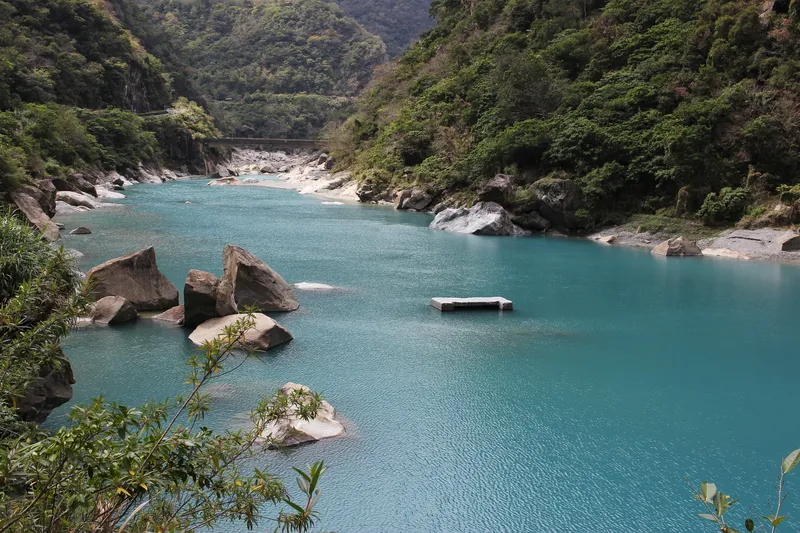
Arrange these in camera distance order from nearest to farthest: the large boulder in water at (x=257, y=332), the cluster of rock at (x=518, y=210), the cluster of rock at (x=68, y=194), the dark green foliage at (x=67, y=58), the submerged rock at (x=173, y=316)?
the large boulder in water at (x=257, y=332) → the submerged rock at (x=173, y=316) → the cluster of rock at (x=68, y=194) → the cluster of rock at (x=518, y=210) → the dark green foliage at (x=67, y=58)

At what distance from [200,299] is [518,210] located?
78.4 ft

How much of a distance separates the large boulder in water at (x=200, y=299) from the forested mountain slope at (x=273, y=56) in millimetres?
111026

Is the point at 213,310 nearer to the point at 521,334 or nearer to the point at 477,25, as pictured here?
the point at 521,334

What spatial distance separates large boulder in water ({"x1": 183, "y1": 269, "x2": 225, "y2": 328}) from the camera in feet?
45.0

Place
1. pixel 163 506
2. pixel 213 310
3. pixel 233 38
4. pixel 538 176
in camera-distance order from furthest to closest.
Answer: pixel 233 38 → pixel 538 176 → pixel 213 310 → pixel 163 506

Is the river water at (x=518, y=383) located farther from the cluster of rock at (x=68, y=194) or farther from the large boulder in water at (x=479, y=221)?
the large boulder in water at (x=479, y=221)

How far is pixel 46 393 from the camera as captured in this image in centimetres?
800

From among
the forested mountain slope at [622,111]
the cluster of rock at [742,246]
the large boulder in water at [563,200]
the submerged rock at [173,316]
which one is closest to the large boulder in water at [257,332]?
the submerged rock at [173,316]

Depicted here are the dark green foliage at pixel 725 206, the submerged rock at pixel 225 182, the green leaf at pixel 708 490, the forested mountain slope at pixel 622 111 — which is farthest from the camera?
the submerged rock at pixel 225 182

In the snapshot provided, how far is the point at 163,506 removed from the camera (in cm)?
449

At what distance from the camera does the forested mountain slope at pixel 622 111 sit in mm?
29828

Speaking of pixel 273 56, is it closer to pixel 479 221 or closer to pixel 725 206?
pixel 479 221

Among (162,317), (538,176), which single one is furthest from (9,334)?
(538,176)

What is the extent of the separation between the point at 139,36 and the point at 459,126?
6832cm
